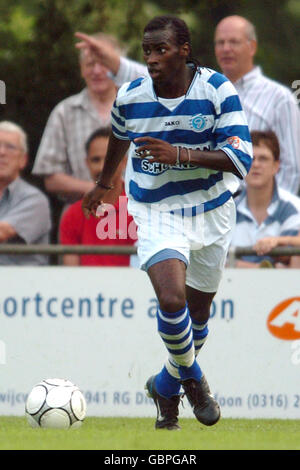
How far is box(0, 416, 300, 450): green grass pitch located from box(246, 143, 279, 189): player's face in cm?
245

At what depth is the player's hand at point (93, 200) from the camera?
7.89 metres

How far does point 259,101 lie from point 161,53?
11.0 ft

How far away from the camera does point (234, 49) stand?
10.2 metres

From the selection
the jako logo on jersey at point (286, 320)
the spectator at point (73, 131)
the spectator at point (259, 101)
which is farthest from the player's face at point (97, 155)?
the jako logo on jersey at point (286, 320)

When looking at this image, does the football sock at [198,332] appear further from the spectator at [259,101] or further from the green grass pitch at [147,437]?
the spectator at [259,101]

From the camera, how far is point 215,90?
7168 mm

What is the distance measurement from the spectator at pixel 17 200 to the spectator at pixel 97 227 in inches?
9.9

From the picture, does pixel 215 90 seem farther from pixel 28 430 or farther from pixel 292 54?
pixel 292 54

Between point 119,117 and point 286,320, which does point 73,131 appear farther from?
point 119,117

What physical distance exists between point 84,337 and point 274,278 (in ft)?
5.48

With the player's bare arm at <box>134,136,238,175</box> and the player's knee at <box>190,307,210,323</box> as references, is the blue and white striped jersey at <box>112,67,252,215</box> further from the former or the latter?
the player's knee at <box>190,307,210,323</box>

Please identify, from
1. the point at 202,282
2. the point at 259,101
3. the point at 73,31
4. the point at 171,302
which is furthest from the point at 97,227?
the point at 171,302

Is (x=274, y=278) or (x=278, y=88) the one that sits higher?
(x=278, y=88)

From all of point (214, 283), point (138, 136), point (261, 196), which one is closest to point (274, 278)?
point (261, 196)
